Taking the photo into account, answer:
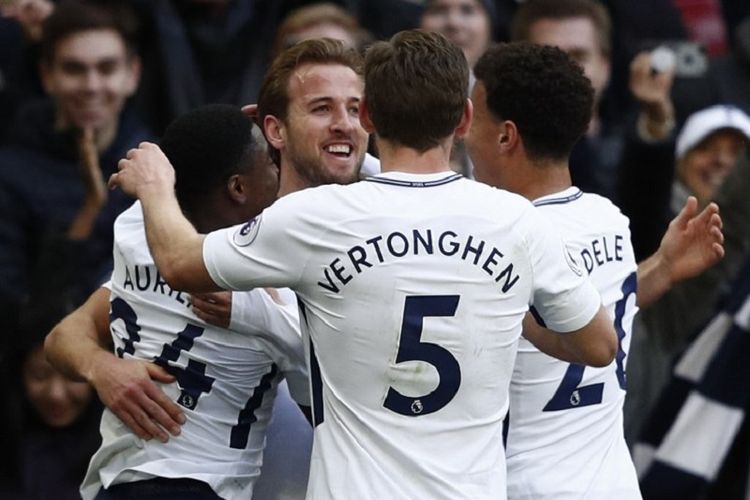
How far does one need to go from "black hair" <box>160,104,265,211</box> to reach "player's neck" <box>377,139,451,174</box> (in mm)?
735

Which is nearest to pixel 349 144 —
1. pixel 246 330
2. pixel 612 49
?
pixel 246 330

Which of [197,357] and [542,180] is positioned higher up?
[542,180]

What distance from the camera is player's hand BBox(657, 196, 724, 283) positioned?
19.5 ft

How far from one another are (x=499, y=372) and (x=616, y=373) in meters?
0.81

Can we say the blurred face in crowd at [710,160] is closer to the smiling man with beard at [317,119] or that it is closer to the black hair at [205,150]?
the smiling man with beard at [317,119]

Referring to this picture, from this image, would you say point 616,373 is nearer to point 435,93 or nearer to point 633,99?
point 435,93

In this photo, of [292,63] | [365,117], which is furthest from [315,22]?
[365,117]

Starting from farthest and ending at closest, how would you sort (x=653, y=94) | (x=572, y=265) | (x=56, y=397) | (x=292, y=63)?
(x=653, y=94)
(x=56, y=397)
(x=292, y=63)
(x=572, y=265)

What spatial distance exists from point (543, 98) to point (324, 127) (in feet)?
2.25

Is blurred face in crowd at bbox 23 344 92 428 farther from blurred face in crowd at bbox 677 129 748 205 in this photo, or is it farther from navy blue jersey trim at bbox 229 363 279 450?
blurred face in crowd at bbox 677 129 748 205

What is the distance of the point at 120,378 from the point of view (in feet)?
18.3

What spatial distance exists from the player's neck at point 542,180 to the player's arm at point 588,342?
1.74ft

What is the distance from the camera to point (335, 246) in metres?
4.92

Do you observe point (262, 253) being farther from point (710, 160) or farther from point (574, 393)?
point (710, 160)
